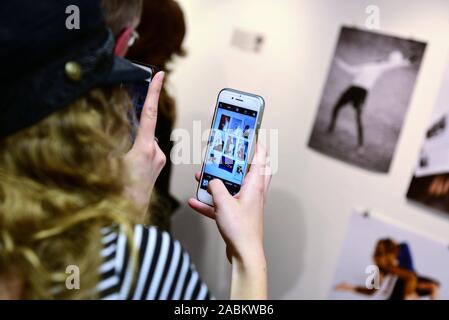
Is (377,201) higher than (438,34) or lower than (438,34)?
lower

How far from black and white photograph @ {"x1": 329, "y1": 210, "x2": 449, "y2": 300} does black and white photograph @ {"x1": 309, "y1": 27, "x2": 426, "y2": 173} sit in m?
0.16

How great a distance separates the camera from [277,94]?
3.53 ft

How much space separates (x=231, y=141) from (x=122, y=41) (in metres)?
0.25

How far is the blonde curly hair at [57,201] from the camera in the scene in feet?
1.30

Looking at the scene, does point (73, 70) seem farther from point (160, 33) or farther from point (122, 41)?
point (160, 33)

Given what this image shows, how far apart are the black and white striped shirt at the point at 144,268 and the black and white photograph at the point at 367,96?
71cm

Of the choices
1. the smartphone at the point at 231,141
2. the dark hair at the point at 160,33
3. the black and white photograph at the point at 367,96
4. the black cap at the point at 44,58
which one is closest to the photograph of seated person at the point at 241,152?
the smartphone at the point at 231,141

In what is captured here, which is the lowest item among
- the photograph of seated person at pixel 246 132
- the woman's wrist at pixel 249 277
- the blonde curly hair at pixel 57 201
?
the woman's wrist at pixel 249 277

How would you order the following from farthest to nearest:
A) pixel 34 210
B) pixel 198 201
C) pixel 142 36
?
1. pixel 142 36
2. pixel 198 201
3. pixel 34 210

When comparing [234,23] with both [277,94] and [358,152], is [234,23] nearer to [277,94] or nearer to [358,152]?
[277,94]

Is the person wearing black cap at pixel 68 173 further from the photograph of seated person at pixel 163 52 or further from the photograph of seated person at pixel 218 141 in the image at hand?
the photograph of seated person at pixel 163 52

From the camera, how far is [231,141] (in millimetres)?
579
